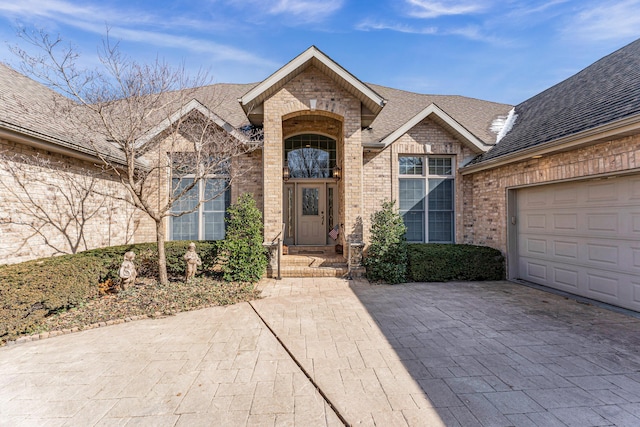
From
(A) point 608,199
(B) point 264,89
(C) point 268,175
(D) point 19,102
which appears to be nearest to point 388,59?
(B) point 264,89

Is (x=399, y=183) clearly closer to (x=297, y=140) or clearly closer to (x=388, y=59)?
(x=297, y=140)

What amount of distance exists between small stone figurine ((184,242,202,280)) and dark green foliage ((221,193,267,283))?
2.09 feet

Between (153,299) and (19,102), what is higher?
(19,102)

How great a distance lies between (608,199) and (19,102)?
12.3 metres

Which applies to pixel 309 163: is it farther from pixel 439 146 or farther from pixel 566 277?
pixel 566 277

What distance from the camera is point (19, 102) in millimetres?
6367

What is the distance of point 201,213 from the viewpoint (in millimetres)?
9430

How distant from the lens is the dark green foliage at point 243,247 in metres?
7.36

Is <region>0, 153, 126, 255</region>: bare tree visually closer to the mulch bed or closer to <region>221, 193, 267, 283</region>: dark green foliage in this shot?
the mulch bed

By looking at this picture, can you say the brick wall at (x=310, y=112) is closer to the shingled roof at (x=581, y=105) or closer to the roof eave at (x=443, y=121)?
the roof eave at (x=443, y=121)

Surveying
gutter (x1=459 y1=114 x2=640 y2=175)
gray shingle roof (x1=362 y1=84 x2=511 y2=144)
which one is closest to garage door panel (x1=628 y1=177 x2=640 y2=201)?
gutter (x1=459 y1=114 x2=640 y2=175)

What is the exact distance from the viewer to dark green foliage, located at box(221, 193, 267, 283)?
736 cm

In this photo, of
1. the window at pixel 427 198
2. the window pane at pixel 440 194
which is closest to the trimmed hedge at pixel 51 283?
the window at pixel 427 198

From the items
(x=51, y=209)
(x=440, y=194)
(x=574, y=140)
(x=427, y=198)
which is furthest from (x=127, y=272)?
(x=574, y=140)
